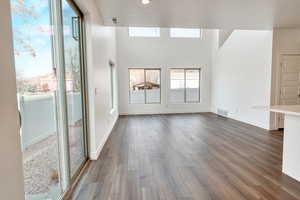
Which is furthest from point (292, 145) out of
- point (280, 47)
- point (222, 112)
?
point (222, 112)

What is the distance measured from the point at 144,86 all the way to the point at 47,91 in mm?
6323

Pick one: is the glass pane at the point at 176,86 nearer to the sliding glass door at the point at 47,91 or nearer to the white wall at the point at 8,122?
the sliding glass door at the point at 47,91

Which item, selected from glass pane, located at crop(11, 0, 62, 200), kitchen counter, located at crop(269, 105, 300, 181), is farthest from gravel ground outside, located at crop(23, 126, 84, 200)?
kitchen counter, located at crop(269, 105, 300, 181)

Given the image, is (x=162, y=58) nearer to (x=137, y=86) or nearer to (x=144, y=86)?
(x=144, y=86)

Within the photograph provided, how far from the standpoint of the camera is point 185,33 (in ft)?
26.1

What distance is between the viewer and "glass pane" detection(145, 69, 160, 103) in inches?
312

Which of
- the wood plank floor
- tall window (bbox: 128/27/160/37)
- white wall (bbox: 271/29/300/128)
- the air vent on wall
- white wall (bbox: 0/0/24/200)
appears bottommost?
the wood plank floor

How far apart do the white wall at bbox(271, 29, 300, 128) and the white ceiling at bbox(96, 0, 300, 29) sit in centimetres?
27

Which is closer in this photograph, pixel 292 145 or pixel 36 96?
pixel 36 96

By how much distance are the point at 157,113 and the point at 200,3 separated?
17.4 feet

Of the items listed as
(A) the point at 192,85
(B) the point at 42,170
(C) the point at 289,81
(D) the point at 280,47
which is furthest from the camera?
(A) the point at 192,85

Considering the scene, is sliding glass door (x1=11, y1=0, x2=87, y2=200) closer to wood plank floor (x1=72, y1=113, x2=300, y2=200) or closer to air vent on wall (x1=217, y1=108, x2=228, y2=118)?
wood plank floor (x1=72, y1=113, x2=300, y2=200)

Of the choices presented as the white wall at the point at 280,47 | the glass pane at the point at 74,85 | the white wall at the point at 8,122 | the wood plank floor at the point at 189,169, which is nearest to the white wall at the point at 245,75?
the white wall at the point at 280,47

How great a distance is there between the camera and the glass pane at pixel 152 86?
7.93m
